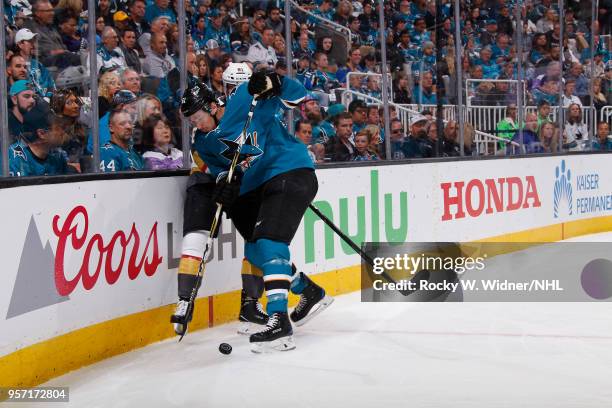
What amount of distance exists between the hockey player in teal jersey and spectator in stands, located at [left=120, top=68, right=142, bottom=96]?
588 mm

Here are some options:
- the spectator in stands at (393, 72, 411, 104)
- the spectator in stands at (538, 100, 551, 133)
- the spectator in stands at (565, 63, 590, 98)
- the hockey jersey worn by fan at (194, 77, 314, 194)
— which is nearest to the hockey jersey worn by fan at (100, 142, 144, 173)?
the hockey jersey worn by fan at (194, 77, 314, 194)

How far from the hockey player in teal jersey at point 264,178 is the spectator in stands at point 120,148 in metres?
0.42

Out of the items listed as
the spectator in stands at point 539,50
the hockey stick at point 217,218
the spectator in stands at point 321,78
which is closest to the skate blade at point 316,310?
the hockey stick at point 217,218

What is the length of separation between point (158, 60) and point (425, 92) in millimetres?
3227

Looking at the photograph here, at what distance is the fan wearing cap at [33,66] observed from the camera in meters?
5.30

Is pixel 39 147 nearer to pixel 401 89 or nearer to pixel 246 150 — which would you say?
pixel 246 150

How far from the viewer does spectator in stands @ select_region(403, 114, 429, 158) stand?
26.8 feet

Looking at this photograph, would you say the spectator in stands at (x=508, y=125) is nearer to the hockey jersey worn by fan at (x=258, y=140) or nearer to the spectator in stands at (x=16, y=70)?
the hockey jersey worn by fan at (x=258, y=140)

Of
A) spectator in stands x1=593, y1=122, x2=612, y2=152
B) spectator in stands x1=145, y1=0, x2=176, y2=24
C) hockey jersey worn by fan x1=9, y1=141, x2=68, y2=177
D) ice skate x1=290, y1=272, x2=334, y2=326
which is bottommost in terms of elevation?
ice skate x1=290, y1=272, x2=334, y2=326

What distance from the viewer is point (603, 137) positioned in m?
11.4

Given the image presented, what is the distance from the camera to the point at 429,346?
509 centimetres

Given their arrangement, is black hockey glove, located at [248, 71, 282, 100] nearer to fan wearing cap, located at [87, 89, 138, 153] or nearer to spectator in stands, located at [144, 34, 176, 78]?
fan wearing cap, located at [87, 89, 138, 153]

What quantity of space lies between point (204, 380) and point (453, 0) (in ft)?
17.9

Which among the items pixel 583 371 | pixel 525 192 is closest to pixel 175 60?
pixel 583 371
